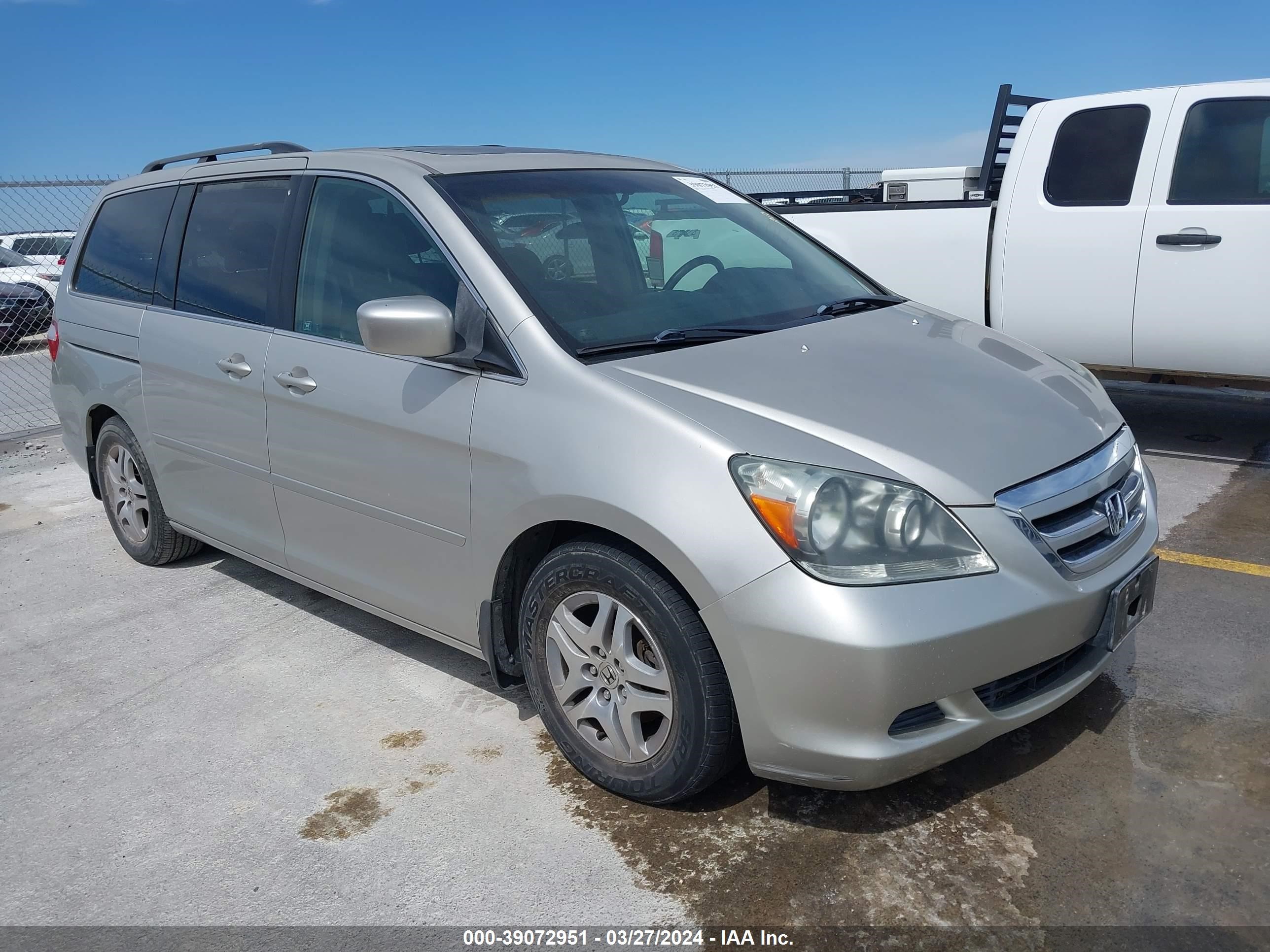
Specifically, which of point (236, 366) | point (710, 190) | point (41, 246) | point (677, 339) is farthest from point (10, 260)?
point (677, 339)

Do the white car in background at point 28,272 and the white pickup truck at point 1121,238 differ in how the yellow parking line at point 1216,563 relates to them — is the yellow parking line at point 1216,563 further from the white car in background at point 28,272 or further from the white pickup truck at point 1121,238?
the white car in background at point 28,272

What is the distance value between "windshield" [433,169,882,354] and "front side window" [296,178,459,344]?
7.3 inches

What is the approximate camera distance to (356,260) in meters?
3.54

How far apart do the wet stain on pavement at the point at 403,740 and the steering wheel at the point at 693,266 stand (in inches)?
66.5

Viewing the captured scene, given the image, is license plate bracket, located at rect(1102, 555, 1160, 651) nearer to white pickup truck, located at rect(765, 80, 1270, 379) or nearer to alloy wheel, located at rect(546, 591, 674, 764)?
alloy wheel, located at rect(546, 591, 674, 764)

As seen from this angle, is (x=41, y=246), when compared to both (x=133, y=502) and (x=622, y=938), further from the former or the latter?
(x=622, y=938)

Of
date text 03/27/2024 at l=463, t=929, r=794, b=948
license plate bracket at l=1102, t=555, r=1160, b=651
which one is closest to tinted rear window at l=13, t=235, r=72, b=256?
date text 03/27/2024 at l=463, t=929, r=794, b=948

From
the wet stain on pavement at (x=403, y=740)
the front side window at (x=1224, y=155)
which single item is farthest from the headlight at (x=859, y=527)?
the front side window at (x=1224, y=155)

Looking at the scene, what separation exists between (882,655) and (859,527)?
11.8 inches

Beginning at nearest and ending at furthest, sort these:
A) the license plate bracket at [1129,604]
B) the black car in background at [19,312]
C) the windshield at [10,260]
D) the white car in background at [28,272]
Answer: the license plate bracket at [1129,604], the black car in background at [19,312], the white car in background at [28,272], the windshield at [10,260]

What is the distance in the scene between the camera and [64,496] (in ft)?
21.7

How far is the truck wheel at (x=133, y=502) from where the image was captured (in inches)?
188

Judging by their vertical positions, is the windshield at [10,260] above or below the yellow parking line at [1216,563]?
above

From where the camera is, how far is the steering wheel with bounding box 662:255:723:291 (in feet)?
11.8
